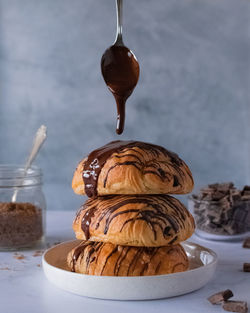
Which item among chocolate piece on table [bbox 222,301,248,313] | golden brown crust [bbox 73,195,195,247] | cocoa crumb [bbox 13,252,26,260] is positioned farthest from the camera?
cocoa crumb [bbox 13,252,26,260]

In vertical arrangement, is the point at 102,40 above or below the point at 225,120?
above

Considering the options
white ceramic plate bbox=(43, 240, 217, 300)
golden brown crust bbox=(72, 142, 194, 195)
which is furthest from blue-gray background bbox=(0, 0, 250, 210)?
white ceramic plate bbox=(43, 240, 217, 300)

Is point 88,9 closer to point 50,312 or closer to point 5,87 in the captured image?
point 5,87

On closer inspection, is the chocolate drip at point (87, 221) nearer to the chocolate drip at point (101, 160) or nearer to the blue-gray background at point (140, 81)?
the chocolate drip at point (101, 160)

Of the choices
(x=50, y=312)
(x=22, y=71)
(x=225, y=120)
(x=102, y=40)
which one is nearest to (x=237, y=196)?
(x=50, y=312)

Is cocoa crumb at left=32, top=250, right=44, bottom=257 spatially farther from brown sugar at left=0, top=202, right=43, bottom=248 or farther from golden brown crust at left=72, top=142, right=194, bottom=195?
golden brown crust at left=72, top=142, right=194, bottom=195
